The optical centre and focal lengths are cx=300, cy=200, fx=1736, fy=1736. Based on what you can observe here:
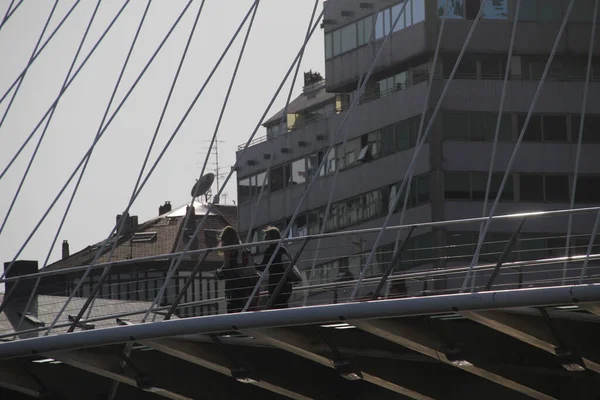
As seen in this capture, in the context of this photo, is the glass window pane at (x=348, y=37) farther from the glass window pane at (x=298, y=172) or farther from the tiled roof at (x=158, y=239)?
the tiled roof at (x=158, y=239)

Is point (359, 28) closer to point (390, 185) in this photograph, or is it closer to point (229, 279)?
point (390, 185)

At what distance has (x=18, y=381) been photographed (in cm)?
2748

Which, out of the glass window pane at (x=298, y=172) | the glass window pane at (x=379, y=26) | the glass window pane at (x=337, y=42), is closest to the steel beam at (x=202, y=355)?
the glass window pane at (x=379, y=26)

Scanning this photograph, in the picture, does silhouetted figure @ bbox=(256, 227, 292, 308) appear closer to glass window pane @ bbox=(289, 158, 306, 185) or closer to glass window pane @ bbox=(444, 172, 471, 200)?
glass window pane @ bbox=(444, 172, 471, 200)

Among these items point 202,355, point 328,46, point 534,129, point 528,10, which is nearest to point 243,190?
point 328,46

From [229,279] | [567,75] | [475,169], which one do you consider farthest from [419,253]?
[229,279]

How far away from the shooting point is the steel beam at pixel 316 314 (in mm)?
19188

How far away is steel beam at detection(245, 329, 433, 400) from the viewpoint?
2276 cm

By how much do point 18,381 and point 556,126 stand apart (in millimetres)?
35158

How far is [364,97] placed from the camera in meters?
62.5

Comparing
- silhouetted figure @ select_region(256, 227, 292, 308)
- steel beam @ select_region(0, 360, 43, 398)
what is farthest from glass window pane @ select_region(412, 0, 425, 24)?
silhouetted figure @ select_region(256, 227, 292, 308)

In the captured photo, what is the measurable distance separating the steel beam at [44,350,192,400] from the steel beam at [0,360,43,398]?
1636 mm

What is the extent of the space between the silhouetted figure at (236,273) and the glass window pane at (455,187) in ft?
118

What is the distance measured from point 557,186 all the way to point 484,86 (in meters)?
4.25
